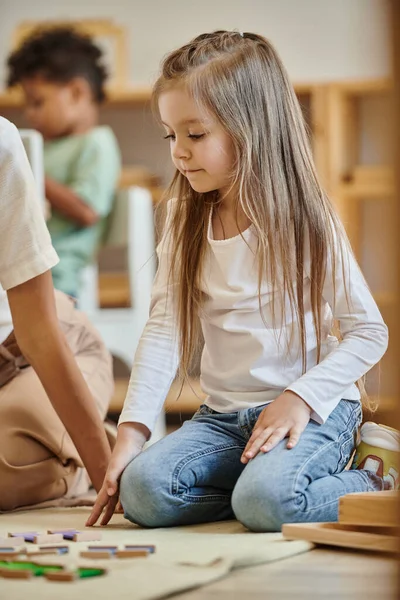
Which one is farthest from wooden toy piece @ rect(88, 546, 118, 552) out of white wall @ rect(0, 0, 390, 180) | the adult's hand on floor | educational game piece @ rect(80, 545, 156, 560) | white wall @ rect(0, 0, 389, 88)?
white wall @ rect(0, 0, 389, 88)

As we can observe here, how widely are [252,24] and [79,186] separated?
1.20 meters

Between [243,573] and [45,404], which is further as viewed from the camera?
[45,404]

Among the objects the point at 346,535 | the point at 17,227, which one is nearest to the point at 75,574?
the point at 346,535

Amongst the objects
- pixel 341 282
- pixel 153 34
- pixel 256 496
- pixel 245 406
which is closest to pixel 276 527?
pixel 256 496

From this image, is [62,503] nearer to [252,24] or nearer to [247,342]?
[247,342]

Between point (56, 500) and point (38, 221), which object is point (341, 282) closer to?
point (38, 221)

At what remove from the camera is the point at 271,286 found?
1.28 metres

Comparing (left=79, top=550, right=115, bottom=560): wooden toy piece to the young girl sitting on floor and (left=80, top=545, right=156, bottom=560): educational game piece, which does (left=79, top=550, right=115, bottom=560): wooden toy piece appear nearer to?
(left=80, top=545, right=156, bottom=560): educational game piece

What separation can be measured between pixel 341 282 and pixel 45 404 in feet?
1.69

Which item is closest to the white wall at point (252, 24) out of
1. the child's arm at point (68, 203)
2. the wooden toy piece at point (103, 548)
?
the child's arm at point (68, 203)

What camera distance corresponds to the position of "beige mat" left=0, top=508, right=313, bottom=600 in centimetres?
82

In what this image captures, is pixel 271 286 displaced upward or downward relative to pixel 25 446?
upward

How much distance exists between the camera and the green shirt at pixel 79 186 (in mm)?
2715

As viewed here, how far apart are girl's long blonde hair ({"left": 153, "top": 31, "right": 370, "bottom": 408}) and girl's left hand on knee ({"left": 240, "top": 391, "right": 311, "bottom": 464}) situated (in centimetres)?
10
